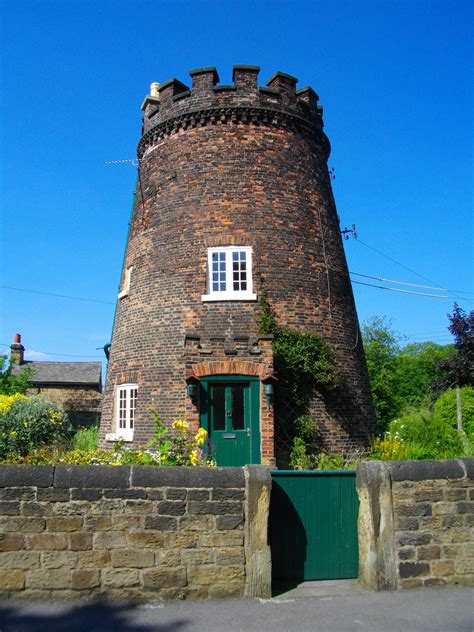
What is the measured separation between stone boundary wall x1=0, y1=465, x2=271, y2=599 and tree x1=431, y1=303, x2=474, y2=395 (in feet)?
52.1

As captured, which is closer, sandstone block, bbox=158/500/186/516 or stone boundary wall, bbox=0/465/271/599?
stone boundary wall, bbox=0/465/271/599

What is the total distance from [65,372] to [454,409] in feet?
76.9

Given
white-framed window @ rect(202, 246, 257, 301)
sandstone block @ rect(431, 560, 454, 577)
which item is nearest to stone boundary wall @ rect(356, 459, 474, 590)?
sandstone block @ rect(431, 560, 454, 577)

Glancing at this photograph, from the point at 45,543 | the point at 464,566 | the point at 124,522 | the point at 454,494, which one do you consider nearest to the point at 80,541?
the point at 45,543

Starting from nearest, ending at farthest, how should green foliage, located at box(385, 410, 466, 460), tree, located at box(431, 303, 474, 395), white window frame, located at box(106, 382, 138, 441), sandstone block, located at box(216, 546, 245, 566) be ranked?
sandstone block, located at box(216, 546, 245, 566) → green foliage, located at box(385, 410, 466, 460) → white window frame, located at box(106, 382, 138, 441) → tree, located at box(431, 303, 474, 395)

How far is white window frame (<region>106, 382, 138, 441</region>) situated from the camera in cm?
1371

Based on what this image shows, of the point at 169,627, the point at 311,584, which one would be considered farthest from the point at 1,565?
the point at 311,584

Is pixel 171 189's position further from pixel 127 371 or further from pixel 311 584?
pixel 311 584

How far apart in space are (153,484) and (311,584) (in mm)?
2573

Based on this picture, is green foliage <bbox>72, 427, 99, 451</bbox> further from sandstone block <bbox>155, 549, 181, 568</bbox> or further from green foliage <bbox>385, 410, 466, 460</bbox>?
sandstone block <bbox>155, 549, 181, 568</bbox>

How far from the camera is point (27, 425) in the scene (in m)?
11.7

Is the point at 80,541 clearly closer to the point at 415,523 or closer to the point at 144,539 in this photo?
the point at 144,539

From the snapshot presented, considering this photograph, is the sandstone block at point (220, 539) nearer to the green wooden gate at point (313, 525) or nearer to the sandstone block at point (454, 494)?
the green wooden gate at point (313, 525)

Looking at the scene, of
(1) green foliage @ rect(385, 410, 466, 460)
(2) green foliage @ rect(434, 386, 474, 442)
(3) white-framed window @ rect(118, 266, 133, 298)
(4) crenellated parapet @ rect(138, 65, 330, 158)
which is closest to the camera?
(1) green foliage @ rect(385, 410, 466, 460)
